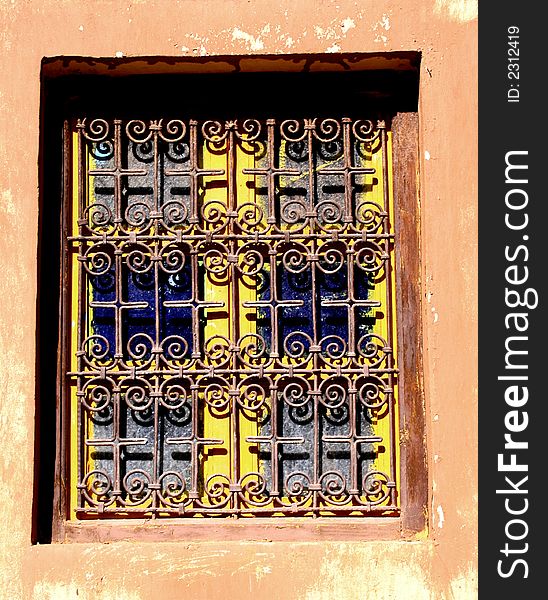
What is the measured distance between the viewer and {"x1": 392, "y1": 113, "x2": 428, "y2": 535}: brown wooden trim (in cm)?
309

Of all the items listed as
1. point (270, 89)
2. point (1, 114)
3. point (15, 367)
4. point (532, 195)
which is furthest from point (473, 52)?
point (15, 367)

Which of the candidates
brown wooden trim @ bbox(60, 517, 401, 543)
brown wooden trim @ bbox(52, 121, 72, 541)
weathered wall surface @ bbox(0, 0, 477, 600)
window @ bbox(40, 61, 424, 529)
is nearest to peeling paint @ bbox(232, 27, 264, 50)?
weathered wall surface @ bbox(0, 0, 477, 600)

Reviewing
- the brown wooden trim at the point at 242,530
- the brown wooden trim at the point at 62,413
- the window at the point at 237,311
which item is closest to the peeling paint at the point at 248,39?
the window at the point at 237,311

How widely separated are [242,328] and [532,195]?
124cm

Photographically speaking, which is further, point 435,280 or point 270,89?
point 270,89

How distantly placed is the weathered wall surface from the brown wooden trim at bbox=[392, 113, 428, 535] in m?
0.08

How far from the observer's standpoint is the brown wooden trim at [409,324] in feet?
10.1

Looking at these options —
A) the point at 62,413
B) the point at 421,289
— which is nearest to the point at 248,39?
the point at 421,289

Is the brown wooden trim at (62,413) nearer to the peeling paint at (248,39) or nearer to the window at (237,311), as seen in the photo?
the window at (237,311)

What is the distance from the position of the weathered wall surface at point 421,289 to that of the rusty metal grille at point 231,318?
0.19 metres

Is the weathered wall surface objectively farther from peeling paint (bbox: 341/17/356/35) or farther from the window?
the window

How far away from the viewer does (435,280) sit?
3023 millimetres

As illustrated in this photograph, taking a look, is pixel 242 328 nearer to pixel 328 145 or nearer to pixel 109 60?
pixel 328 145

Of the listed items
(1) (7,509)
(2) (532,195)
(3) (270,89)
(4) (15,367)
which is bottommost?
(1) (7,509)
